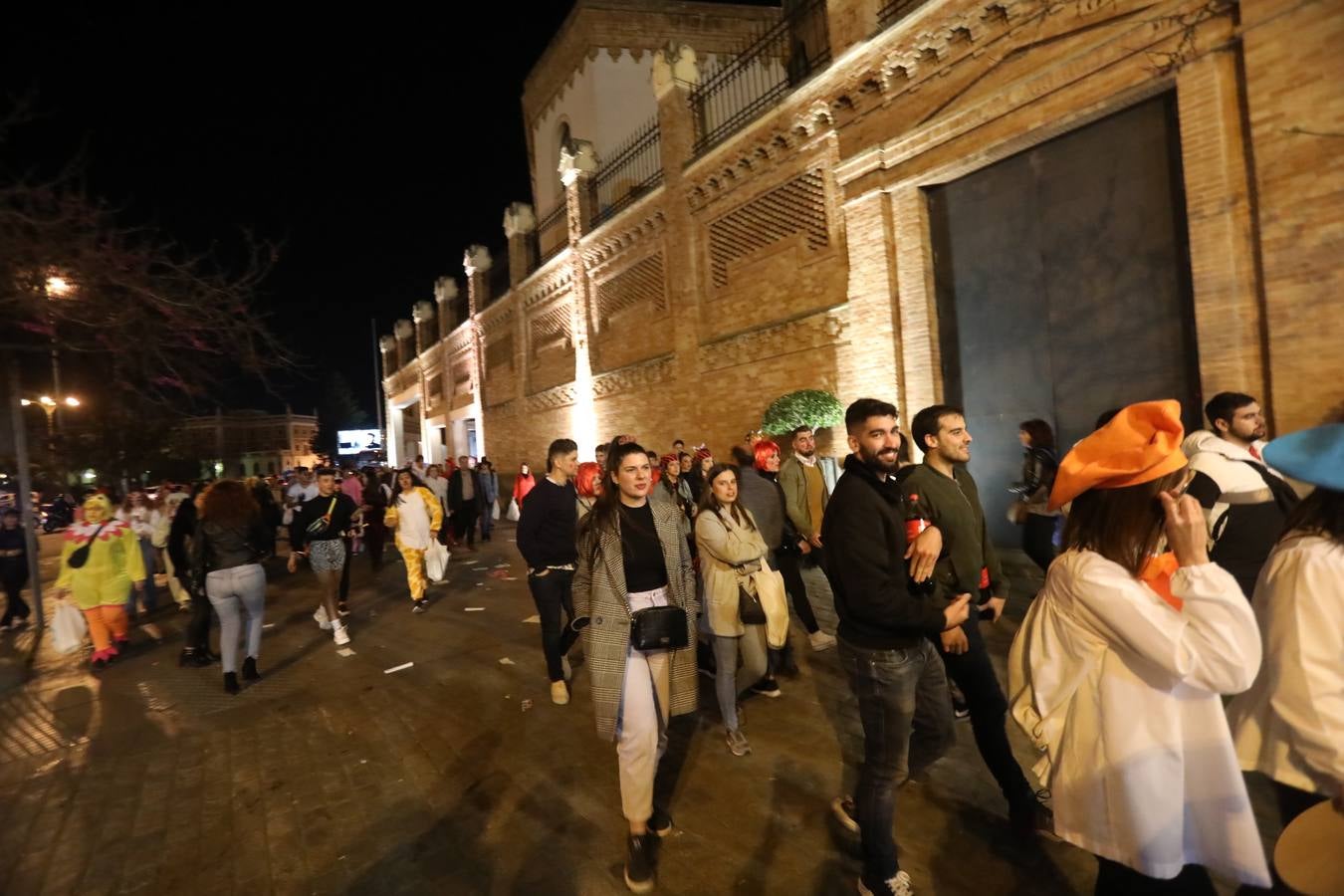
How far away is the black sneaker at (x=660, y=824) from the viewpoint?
3.17 meters

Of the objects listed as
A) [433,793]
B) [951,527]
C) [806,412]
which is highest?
[806,412]

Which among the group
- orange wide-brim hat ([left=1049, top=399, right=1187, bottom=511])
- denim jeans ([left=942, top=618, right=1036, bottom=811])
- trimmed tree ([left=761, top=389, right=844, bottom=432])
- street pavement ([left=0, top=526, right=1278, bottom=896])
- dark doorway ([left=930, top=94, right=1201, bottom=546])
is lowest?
street pavement ([left=0, top=526, right=1278, bottom=896])

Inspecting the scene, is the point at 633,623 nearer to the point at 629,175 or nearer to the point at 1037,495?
the point at 1037,495

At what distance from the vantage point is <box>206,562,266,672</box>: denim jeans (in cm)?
549

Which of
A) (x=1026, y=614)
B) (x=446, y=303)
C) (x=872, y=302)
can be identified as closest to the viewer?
(x=1026, y=614)

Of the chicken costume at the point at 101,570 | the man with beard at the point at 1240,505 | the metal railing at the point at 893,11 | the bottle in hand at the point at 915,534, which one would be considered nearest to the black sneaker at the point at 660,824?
the bottle in hand at the point at 915,534

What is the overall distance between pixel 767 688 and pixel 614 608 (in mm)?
2271

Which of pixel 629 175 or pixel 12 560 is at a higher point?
pixel 629 175

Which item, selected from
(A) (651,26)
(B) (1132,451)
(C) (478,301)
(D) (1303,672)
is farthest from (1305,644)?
(C) (478,301)

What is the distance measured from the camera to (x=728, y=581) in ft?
13.5

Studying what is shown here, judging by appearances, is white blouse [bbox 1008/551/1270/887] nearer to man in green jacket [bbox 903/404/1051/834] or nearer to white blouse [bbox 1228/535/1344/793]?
white blouse [bbox 1228/535/1344/793]

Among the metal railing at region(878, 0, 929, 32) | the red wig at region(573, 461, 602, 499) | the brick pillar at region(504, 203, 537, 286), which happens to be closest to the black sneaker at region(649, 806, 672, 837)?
the red wig at region(573, 461, 602, 499)

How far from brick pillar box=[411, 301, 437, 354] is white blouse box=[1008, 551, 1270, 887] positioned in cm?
3127

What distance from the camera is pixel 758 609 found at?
4.17 m
